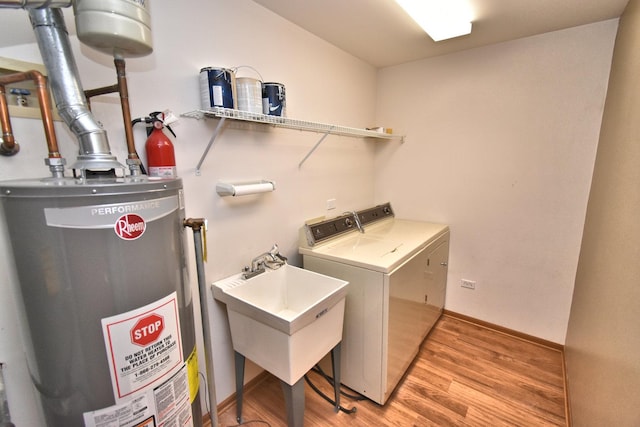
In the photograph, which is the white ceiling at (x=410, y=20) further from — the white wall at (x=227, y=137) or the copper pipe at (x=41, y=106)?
the copper pipe at (x=41, y=106)

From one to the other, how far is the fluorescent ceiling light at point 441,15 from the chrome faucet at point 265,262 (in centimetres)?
158

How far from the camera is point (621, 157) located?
1334 mm

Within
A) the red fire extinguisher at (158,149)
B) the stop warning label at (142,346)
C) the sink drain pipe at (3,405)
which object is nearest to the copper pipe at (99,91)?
the red fire extinguisher at (158,149)

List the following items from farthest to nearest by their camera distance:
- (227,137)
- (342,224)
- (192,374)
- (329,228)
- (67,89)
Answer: (342,224), (329,228), (227,137), (192,374), (67,89)

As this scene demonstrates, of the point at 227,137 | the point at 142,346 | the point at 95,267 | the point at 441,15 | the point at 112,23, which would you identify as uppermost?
the point at 441,15

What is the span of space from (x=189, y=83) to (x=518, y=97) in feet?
7.57

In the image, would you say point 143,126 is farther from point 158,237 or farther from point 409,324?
point 409,324

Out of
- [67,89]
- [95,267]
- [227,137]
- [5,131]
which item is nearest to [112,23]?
[67,89]

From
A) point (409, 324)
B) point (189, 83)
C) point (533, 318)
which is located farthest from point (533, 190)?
point (189, 83)

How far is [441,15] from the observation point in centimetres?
168

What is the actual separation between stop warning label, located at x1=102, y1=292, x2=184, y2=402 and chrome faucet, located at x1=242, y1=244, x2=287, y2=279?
0.81 meters

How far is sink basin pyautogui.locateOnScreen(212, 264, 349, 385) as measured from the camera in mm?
1255

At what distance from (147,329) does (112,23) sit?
33.2 inches

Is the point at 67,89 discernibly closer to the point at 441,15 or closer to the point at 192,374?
the point at 192,374
